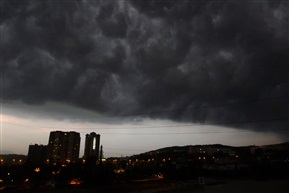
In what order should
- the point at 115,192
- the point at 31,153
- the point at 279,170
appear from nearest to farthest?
the point at 115,192, the point at 279,170, the point at 31,153

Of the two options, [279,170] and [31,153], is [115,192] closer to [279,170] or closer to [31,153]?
[279,170]

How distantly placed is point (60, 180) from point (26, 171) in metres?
16.7

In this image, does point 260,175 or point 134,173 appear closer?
point 134,173

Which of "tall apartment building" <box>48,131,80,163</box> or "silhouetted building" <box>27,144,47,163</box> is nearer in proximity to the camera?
"tall apartment building" <box>48,131,80,163</box>

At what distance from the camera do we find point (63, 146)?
14325 cm

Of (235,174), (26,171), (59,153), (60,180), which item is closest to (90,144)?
(59,153)

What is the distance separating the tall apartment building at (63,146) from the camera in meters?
140

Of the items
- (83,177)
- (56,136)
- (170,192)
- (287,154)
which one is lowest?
(170,192)

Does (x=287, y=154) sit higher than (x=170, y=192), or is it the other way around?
(x=287, y=154)

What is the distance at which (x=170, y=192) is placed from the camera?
44.2 meters

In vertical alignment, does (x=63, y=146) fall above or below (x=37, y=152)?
above

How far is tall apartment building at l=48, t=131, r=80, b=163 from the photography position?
13988cm

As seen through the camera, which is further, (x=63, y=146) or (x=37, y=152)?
(x=37, y=152)

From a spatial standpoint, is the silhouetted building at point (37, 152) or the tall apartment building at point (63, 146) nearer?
the tall apartment building at point (63, 146)
